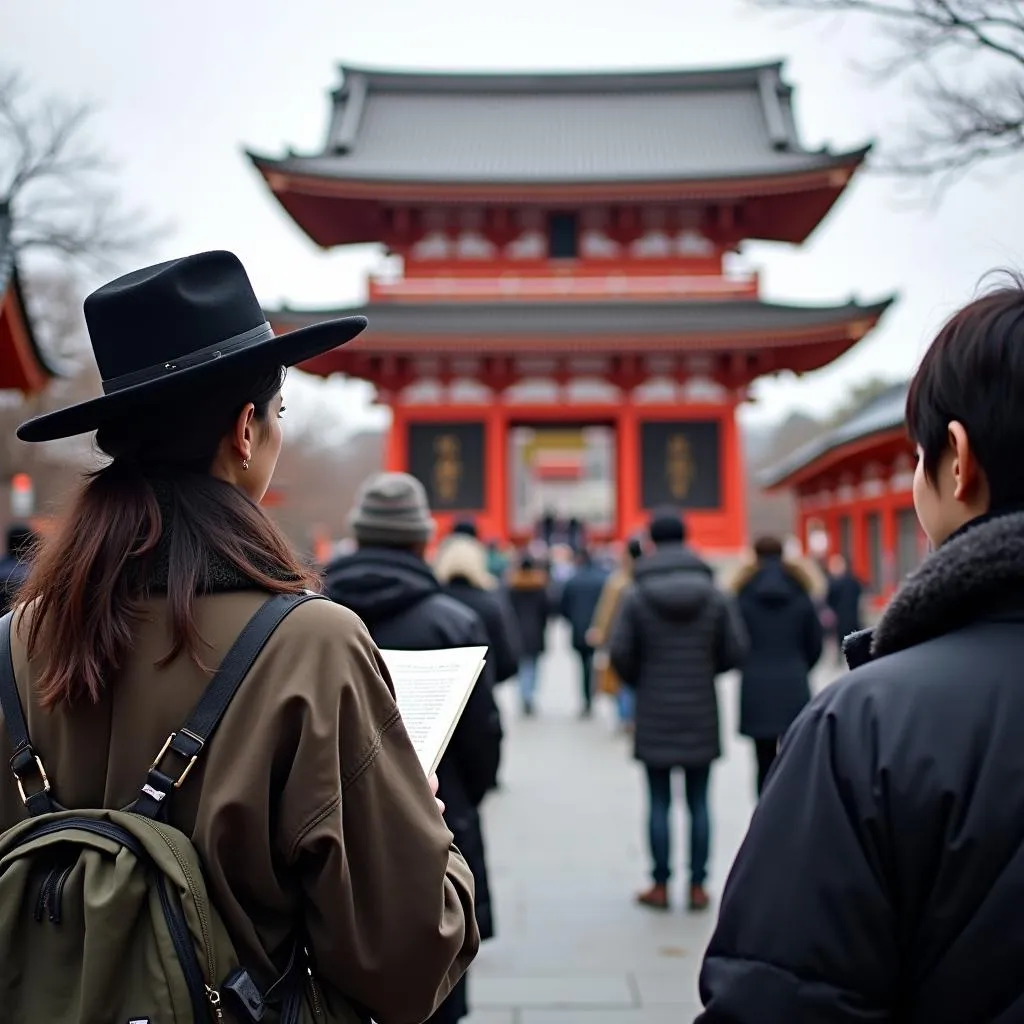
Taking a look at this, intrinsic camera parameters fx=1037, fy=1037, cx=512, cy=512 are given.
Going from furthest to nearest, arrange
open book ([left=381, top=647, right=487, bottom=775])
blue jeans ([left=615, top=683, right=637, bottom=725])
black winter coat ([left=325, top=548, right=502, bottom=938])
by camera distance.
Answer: blue jeans ([left=615, top=683, right=637, bottom=725]), black winter coat ([left=325, top=548, right=502, bottom=938]), open book ([left=381, top=647, right=487, bottom=775])

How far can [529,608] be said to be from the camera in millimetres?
10305

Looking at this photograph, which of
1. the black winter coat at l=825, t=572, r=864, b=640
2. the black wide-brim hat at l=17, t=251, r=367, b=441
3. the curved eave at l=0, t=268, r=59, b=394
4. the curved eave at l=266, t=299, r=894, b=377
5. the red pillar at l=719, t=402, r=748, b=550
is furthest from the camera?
the red pillar at l=719, t=402, r=748, b=550

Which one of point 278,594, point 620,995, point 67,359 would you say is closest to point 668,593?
point 620,995

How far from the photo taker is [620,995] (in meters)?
3.87

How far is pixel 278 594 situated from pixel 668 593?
3501 mm

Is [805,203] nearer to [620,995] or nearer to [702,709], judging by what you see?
[702,709]

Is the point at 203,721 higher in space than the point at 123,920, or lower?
higher

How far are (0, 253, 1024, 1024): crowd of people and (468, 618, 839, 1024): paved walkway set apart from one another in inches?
100.0

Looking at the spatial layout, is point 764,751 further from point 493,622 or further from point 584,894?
point 493,622

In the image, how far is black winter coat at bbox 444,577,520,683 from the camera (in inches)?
202

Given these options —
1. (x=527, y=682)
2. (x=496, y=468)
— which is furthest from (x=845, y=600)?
(x=496, y=468)

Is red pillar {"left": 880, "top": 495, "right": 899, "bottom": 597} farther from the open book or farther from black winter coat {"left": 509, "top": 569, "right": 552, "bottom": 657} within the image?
the open book

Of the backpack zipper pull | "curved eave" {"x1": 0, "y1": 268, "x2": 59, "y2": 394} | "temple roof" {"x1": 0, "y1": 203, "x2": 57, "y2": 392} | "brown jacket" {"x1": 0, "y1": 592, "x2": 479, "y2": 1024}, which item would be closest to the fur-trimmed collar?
"brown jacket" {"x1": 0, "y1": 592, "x2": 479, "y2": 1024}

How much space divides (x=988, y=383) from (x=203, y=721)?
1.09m
